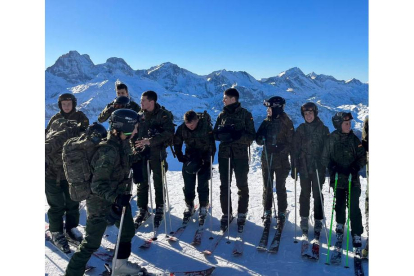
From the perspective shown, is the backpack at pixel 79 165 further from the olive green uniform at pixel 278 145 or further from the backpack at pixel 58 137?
the olive green uniform at pixel 278 145

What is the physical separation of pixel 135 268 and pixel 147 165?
2587 mm

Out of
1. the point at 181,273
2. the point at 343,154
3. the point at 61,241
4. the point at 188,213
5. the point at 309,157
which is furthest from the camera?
the point at 188,213

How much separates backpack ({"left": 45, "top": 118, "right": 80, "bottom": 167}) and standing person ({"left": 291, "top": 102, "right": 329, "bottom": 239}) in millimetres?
4853

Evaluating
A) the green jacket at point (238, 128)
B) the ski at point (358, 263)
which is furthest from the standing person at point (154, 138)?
the ski at point (358, 263)

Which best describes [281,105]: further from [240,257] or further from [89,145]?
[89,145]

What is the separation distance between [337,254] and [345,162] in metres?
1.80

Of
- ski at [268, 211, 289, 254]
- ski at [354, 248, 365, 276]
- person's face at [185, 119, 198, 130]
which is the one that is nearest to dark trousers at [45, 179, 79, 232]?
person's face at [185, 119, 198, 130]

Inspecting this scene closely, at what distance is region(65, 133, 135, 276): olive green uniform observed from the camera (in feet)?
13.7

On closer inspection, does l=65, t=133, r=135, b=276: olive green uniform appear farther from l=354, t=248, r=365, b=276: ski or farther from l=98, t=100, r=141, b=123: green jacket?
l=354, t=248, r=365, b=276: ski

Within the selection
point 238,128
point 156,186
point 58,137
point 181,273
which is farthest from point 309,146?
point 58,137

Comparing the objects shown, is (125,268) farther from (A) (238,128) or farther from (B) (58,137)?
(A) (238,128)

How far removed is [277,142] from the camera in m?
6.68
